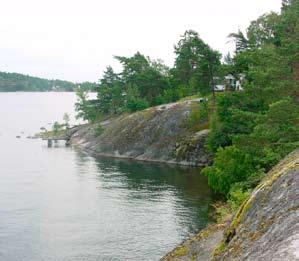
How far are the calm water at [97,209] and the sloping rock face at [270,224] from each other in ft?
93.2

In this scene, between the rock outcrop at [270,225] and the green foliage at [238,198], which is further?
the green foliage at [238,198]

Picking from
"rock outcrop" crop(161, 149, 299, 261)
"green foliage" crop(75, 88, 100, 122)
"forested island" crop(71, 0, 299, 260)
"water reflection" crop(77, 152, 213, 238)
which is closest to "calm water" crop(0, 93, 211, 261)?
"water reflection" crop(77, 152, 213, 238)

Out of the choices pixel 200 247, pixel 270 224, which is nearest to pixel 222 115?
pixel 200 247

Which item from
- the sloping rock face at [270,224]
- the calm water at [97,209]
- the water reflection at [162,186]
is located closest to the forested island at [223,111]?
Result: the sloping rock face at [270,224]

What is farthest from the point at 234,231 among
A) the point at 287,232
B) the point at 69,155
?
the point at 69,155

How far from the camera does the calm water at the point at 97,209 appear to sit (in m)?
45.2

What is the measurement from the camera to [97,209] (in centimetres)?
6034

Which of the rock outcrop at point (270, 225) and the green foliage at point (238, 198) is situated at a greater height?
the rock outcrop at point (270, 225)

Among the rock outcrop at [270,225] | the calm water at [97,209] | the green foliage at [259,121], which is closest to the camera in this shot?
the rock outcrop at [270,225]

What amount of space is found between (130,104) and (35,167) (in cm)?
4005

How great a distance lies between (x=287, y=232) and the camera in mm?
10461

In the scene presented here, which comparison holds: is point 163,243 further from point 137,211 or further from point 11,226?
point 11,226

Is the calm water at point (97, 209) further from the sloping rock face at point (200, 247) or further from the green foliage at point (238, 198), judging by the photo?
the sloping rock face at point (200, 247)

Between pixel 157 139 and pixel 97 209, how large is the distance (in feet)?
149
